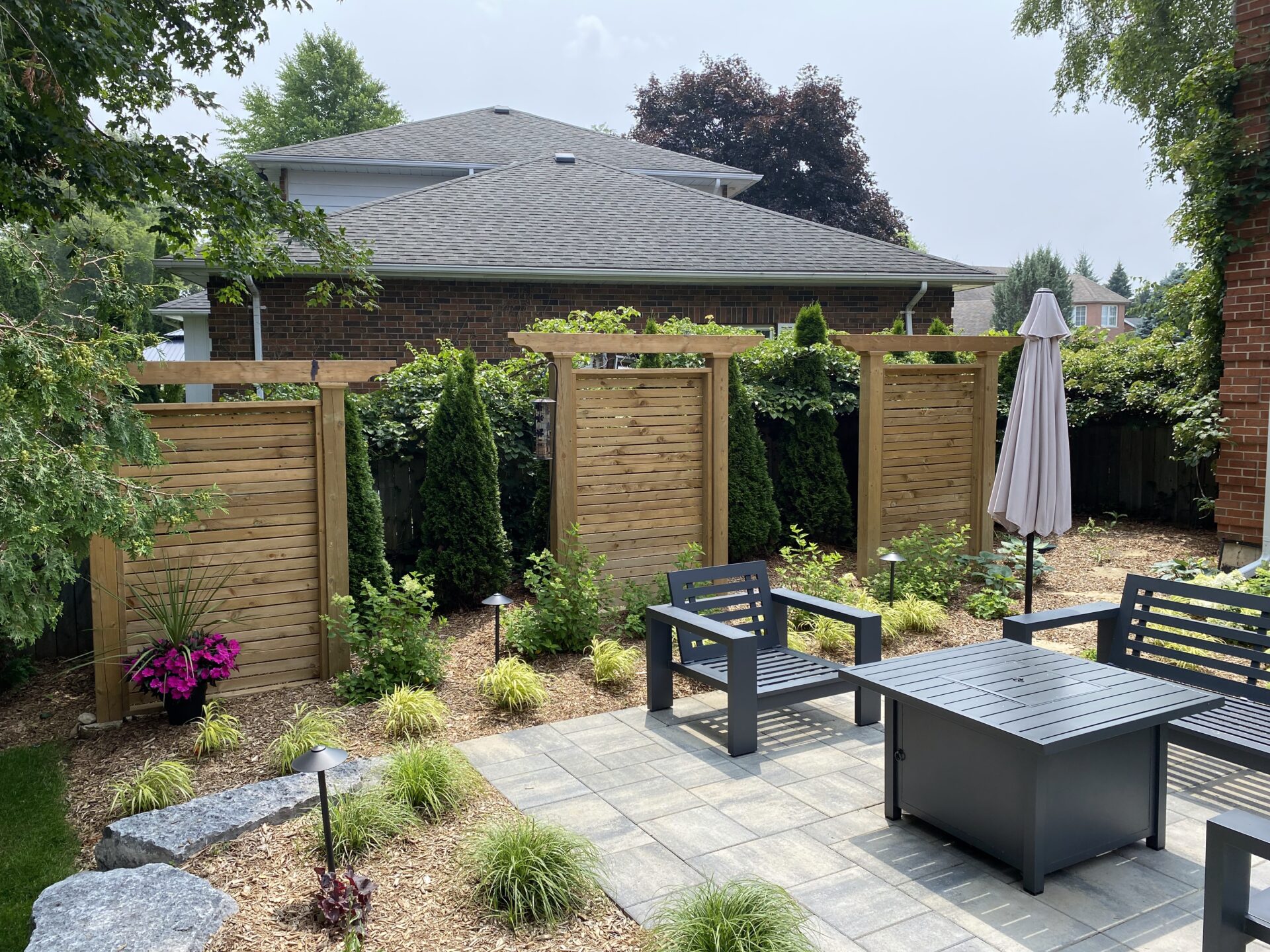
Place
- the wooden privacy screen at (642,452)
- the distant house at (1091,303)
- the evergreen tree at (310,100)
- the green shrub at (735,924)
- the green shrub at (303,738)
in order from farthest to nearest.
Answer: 1. the distant house at (1091,303)
2. the evergreen tree at (310,100)
3. the wooden privacy screen at (642,452)
4. the green shrub at (303,738)
5. the green shrub at (735,924)

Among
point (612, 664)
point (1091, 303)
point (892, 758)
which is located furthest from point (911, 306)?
point (1091, 303)

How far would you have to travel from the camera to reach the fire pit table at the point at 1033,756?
3.62 m

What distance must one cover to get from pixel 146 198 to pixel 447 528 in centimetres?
348

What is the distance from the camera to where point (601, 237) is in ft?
46.0

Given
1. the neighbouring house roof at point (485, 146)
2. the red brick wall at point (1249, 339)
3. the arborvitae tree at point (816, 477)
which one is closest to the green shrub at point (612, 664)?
the arborvitae tree at point (816, 477)

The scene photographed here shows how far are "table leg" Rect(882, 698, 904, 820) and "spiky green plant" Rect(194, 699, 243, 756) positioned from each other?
11.8ft

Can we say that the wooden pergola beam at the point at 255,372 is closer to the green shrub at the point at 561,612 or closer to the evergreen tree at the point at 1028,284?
the green shrub at the point at 561,612

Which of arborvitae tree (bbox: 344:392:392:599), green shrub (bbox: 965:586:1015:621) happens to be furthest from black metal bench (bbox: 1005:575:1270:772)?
arborvitae tree (bbox: 344:392:392:599)

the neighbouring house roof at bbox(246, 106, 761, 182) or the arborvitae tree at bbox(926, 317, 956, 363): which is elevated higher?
the neighbouring house roof at bbox(246, 106, 761, 182)

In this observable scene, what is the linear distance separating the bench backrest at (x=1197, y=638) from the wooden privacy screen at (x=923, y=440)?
3335 millimetres

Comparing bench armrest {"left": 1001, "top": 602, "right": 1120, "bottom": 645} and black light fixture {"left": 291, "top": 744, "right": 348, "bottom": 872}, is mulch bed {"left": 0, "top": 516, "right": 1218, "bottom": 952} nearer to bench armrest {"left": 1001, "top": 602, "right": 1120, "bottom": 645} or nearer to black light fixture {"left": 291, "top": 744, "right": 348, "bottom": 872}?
black light fixture {"left": 291, "top": 744, "right": 348, "bottom": 872}

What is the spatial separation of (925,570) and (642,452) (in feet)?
8.98

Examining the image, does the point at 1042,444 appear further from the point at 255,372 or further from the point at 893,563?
the point at 255,372

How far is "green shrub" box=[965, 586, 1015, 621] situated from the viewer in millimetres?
7847
